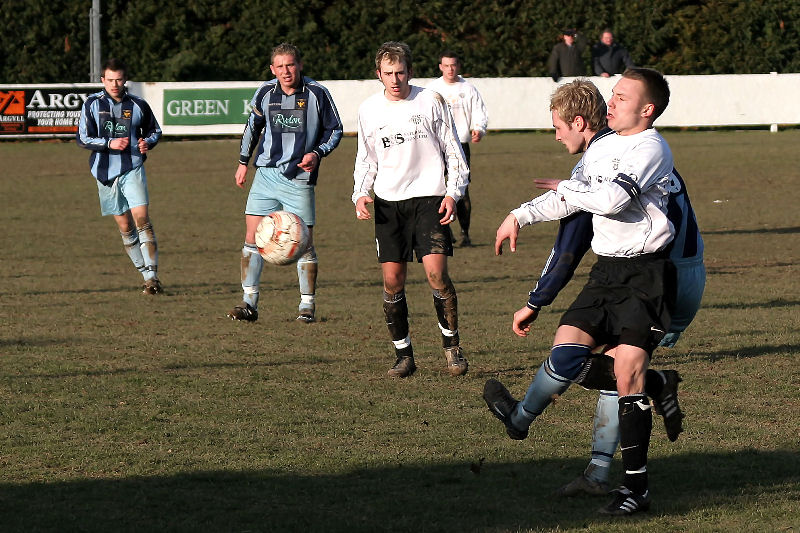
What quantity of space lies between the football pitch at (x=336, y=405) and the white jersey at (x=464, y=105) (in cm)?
146

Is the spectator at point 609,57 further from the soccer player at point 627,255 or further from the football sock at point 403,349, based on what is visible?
the soccer player at point 627,255

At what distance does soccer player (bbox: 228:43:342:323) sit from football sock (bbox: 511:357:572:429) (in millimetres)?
4913

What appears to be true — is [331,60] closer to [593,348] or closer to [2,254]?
[2,254]

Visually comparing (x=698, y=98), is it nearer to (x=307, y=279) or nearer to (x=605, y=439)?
(x=307, y=279)

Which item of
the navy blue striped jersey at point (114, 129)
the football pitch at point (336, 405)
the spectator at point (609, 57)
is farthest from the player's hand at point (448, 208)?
the spectator at point (609, 57)

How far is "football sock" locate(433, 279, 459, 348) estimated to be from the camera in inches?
328

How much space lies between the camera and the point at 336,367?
335 inches

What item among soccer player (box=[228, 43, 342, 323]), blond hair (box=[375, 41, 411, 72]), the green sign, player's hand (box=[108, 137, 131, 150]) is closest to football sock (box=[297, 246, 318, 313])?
soccer player (box=[228, 43, 342, 323])

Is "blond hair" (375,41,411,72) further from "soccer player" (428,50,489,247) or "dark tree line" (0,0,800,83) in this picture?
"dark tree line" (0,0,800,83)

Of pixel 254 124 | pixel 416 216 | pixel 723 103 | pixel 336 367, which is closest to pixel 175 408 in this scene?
pixel 336 367

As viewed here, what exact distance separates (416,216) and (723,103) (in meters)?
26.0

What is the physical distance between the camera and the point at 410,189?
8.32 metres

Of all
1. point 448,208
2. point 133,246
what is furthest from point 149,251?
point 448,208

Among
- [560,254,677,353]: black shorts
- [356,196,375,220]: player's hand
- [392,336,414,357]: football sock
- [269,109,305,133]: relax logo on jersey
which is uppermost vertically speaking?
[269,109,305,133]: relax logo on jersey
